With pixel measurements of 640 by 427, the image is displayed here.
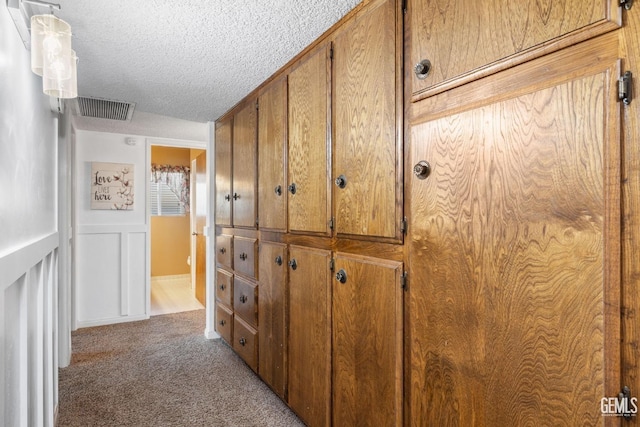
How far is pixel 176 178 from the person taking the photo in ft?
19.4

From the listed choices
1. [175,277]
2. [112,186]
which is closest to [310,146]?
[112,186]

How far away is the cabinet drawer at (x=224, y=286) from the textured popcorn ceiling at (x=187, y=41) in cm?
149

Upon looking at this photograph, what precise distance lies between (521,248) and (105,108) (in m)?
3.17

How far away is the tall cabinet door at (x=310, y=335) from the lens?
1.70m

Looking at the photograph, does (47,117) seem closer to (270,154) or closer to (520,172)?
(270,154)

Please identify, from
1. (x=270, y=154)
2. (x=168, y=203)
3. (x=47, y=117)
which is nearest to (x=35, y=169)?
(x=47, y=117)

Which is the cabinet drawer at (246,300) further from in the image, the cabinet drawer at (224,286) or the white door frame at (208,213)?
the white door frame at (208,213)

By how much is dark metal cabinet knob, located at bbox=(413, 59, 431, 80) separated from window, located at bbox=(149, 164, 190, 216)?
5.43m

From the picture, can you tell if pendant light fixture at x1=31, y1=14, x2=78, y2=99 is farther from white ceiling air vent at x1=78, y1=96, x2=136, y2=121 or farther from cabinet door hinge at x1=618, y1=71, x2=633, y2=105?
white ceiling air vent at x1=78, y1=96, x2=136, y2=121

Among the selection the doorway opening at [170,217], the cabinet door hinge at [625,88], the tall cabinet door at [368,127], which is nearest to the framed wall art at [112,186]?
the doorway opening at [170,217]

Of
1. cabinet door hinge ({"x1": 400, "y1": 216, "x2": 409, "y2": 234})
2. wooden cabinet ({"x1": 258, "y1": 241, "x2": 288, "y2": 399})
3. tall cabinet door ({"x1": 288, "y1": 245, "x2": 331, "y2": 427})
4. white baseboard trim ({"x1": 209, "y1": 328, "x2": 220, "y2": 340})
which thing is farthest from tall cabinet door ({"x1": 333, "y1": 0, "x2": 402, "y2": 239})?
white baseboard trim ({"x1": 209, "y1": 328, "x2": 220, "y2": 340})

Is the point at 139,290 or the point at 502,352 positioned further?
the point at 139,290

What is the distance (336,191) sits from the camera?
1.62 meters

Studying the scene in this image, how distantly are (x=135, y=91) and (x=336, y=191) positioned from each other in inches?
72.1
